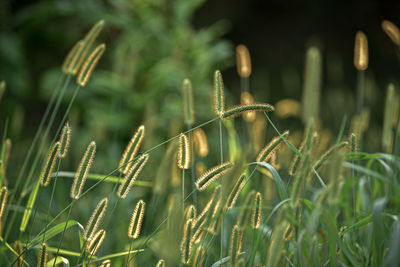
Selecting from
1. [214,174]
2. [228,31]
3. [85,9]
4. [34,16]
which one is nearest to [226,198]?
[214,174]

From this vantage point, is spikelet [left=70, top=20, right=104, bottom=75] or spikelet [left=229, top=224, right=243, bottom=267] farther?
spikelet [left=70, top=20, right=104, bottom=75]

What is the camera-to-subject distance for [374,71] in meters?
6.60

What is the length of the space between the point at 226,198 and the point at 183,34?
2.34 meters

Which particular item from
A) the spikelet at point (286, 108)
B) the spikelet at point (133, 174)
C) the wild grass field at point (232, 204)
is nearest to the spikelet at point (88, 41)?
the wild grass field at point (232, 204)

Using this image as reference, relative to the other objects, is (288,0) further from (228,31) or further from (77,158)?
(77,158)

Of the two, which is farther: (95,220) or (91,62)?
(91,62)

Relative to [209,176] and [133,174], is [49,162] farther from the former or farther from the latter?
[209,176]

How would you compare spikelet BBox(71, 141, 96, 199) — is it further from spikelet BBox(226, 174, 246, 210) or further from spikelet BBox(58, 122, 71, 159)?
spikelet BBox(226, 174, 246, 210)

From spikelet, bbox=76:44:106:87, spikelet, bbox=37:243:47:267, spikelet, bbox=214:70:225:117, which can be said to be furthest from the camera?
spikelet, bbox=76:44:106:87

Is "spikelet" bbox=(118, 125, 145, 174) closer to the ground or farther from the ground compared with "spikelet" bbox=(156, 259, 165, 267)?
farther from the ground

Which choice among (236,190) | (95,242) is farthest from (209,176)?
Answer: (95,242)

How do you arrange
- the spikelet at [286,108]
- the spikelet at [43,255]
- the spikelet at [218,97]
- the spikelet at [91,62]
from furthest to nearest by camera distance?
the spikelet at [286,108] < the spikelet at [91,62] < the spikelet at [218,97] < the spikelet at [43,255]

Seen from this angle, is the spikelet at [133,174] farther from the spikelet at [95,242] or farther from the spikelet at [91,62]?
the spikelet at [91,62]

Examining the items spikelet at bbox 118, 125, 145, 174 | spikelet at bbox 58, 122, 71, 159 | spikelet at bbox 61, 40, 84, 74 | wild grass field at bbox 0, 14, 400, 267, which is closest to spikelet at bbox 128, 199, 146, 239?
wild grass field at bbox 0, 14, 400, 267
